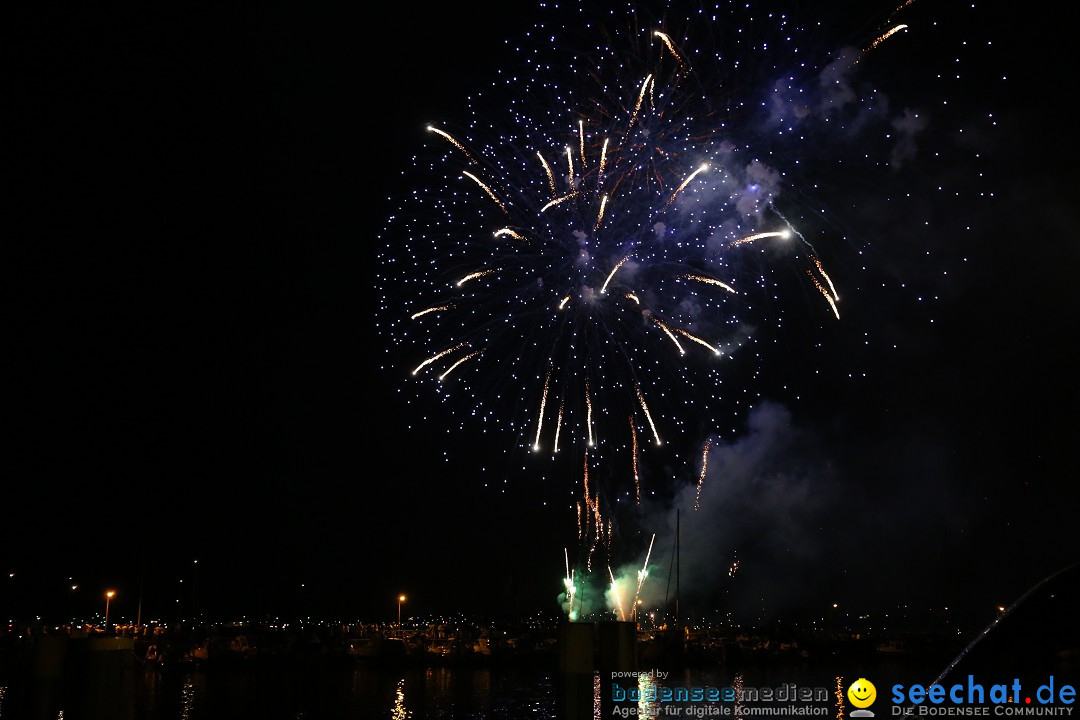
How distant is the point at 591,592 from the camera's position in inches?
2881

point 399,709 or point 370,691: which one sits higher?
point 399,709

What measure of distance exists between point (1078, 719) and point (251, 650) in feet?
200

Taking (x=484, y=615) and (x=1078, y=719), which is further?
(x=484, y=615)

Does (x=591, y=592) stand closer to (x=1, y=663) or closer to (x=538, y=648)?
(x=538, y=648)

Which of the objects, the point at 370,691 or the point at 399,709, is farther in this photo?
the point at 370,691

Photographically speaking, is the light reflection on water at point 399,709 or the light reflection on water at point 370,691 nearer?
the light reflection on water at point 370,691

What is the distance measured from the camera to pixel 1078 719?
513 centimetres

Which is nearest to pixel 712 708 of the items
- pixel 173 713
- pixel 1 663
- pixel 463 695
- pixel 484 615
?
pixel 463 695

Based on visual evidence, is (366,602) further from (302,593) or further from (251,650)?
(251,650)

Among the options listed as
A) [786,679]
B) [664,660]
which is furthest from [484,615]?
[786,679]

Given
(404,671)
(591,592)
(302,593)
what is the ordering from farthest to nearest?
(302,593), (591,592), (404,671)

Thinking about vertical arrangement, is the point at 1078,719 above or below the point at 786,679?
above

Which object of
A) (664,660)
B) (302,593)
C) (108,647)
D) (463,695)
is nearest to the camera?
(108,647)

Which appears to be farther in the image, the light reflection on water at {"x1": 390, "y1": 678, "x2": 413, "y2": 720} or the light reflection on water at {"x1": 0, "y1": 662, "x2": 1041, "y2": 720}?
the light reflection on water at {"x1": 390, "y1": 678, "x2": 413, "y2": 720}
